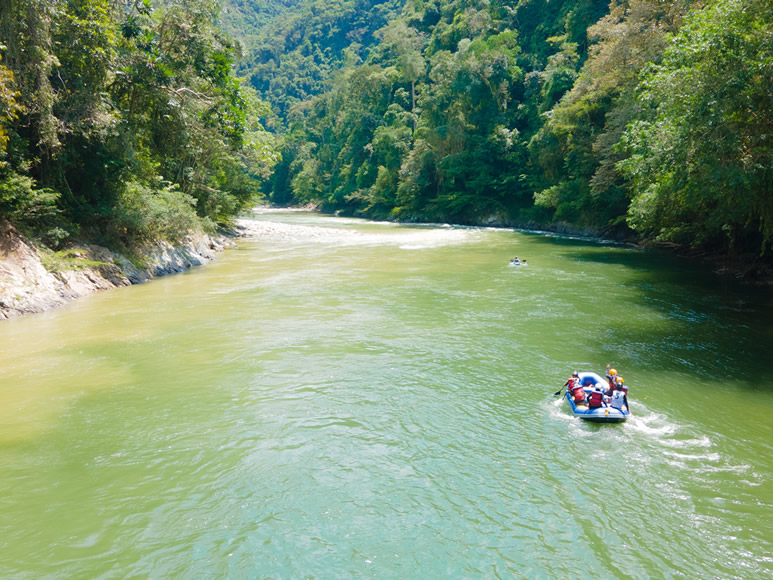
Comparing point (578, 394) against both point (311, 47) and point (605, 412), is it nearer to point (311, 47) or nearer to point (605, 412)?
point (605, 412)

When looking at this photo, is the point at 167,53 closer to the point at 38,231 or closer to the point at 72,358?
the point at 38,231

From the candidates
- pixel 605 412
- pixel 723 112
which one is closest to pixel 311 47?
pixel 723 112

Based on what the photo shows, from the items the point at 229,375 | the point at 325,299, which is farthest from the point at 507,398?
the point at 325,299

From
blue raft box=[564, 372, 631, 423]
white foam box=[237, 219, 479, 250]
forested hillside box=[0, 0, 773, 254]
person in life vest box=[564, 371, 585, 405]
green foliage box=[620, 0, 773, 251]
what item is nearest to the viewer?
blue raft box=[564, 372, 631, 423]

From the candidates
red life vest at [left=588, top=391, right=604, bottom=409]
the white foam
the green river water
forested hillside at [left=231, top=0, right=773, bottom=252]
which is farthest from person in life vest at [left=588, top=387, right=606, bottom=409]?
Answer: the white foam

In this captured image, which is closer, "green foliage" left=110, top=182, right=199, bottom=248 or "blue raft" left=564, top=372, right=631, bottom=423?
"blue raft" left=564, top=372, right=631, bottom=423

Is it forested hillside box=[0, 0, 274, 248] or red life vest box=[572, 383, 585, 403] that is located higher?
forested hillside box=[0, 0, 274, 248]

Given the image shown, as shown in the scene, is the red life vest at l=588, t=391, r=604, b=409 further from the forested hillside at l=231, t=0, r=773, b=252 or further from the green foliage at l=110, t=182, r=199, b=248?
A: the green foliage at l=110, t=182, r=199, b=248
